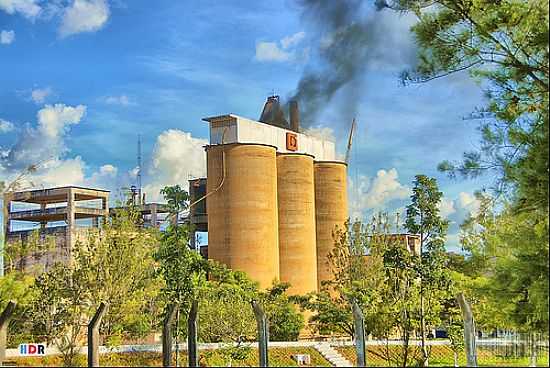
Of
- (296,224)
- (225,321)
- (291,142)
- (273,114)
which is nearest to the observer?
(225,321)

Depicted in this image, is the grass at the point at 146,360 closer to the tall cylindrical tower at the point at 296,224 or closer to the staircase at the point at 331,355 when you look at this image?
the staircase at the point at 331,355

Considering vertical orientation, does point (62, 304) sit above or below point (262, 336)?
above

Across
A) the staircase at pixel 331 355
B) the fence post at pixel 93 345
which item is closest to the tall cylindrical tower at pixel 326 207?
the staircase at pixel 331 355

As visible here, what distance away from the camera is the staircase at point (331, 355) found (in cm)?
3612

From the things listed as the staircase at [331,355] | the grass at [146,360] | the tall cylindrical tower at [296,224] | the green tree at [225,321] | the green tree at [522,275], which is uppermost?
the tall cylindrical tower at [296,224]

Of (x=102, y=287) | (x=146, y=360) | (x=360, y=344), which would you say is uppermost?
(x=102, y=287)

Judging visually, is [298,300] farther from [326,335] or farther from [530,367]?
[530,367]

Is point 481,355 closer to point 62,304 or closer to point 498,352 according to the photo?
point 498,352

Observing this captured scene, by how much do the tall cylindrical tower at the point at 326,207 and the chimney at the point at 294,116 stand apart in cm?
357

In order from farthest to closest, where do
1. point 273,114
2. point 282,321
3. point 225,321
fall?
1. point 273,114
2. point 282,321
3. point 225,321

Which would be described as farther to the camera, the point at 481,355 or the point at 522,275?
the point at 481,355

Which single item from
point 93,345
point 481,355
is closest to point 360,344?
point 93,345

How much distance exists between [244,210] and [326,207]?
1238 centimetres

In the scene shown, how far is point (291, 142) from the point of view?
62.9 m
